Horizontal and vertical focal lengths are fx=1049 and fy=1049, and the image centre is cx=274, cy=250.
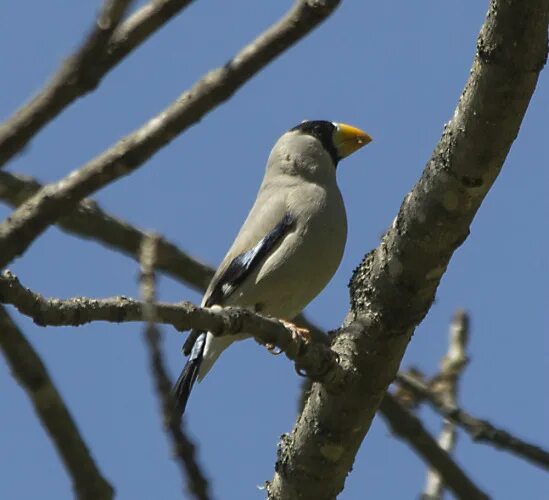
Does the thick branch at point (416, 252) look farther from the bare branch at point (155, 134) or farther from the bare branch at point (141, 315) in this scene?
the bare branch at point (155, 134)

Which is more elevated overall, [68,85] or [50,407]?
[68,85]

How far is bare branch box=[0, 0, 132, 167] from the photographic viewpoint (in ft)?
6.46

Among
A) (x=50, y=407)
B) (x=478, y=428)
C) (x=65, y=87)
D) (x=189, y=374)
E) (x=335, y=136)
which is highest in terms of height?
(x=335, y=136)

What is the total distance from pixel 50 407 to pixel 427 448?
2.98 m

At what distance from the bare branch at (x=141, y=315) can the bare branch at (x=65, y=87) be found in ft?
1.88

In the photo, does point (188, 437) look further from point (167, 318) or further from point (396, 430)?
point (396, 430)

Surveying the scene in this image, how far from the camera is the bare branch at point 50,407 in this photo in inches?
90.8

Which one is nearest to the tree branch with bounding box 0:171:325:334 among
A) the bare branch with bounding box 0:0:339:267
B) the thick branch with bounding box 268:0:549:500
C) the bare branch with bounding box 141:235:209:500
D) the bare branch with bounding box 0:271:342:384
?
the thick branch with bounding box 268:0:549:500

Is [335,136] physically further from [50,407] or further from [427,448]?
[50,407]

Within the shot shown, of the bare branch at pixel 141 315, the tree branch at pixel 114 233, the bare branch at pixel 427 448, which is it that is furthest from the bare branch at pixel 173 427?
the tree branch at pixel 114 233

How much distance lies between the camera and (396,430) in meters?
5.52

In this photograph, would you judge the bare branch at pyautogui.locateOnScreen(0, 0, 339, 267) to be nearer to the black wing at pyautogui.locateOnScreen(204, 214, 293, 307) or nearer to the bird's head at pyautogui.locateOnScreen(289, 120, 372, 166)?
the black wing at pyautogui.locateOnScreen(204, 214, 293, 307)

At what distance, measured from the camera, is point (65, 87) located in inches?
80.3

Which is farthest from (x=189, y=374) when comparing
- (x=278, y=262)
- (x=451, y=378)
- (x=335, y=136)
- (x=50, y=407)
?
(x=50, y=407)
